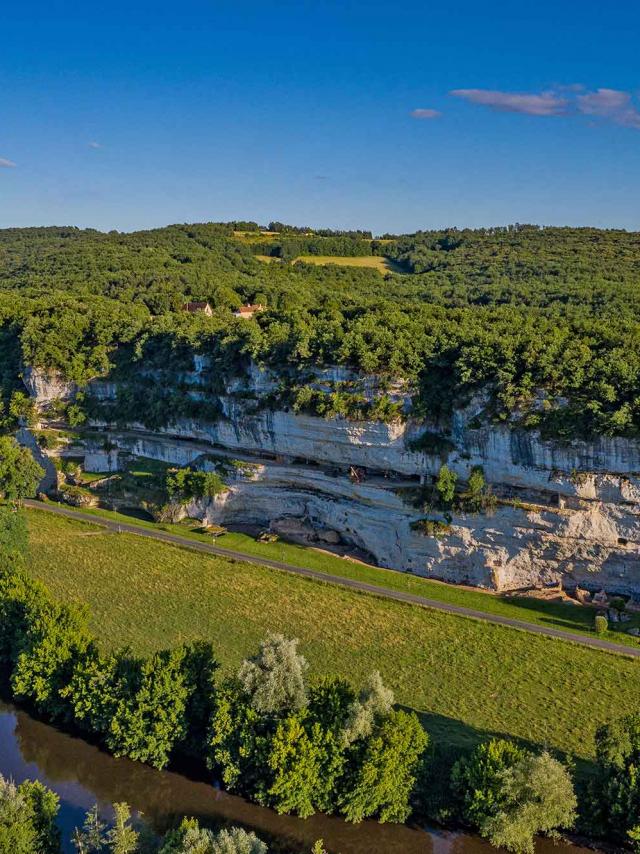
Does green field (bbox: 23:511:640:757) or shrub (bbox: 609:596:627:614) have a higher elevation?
shrub (bbox: 609:596:627:614)

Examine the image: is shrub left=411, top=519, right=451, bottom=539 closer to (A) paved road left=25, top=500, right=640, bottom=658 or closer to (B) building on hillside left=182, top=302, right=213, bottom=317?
(A) paved road left=25, top=500, right=640, bottom=658

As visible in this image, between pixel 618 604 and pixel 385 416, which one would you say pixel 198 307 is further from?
pixel 618 604

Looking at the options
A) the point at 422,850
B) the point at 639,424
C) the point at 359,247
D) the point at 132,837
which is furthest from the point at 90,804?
the point at 359,247

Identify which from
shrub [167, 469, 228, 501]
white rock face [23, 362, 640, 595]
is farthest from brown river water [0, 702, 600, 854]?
shrub [167, 469, 228, 501]

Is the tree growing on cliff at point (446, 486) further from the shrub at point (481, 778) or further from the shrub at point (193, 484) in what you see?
the shrub at point (481, 778)

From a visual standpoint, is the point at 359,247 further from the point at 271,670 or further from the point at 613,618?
the point at 271,670

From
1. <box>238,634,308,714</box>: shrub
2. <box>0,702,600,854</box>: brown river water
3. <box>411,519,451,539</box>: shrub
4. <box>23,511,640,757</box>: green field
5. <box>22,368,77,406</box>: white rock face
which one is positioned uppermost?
<box>22,368,77,406</box>: white rock face

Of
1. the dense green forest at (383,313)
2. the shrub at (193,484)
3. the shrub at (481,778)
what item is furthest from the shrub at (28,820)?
the shrub at (193,484)

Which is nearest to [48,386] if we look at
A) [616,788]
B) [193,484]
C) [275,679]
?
[193,484]
